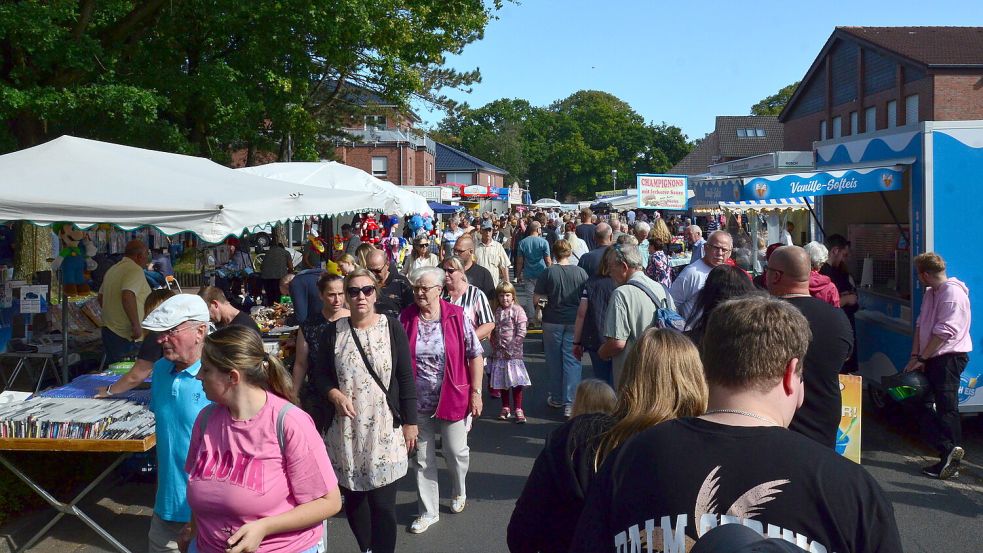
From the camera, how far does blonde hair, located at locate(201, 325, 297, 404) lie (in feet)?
9.91

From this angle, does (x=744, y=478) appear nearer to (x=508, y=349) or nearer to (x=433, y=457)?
(x=433, y=457)

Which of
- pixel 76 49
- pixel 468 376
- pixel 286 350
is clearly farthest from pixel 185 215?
pixel 76 49

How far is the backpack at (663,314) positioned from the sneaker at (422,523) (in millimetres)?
1983

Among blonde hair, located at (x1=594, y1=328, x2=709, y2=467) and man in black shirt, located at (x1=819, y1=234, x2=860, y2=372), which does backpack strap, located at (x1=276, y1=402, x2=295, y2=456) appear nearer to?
blonde hair, located at (x1=594, y1=328, x2=709, y2=467)

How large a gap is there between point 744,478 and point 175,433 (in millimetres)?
2809

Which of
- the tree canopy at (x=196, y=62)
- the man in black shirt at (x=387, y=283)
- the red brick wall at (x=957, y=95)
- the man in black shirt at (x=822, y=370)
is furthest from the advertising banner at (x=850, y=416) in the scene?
the red brick wall at (x=957, y=95)

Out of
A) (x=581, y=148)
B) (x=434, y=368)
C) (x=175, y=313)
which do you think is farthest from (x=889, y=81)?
(x=581, y=148)

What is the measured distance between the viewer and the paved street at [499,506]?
17.5ft

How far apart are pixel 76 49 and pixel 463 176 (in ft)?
213

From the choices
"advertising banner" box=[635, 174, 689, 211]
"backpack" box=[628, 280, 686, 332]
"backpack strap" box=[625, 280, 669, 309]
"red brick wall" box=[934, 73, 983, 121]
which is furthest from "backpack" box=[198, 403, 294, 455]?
"red brick wall" box=[934, 73, 983, 121]

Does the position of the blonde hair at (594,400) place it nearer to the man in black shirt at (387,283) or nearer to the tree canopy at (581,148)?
the man in black shirt at (387,283)

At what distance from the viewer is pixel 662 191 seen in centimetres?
1445

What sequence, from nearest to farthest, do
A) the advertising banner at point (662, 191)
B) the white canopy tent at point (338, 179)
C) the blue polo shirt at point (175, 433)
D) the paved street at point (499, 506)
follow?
the blue polo shirt at point (175, 433)
the paved street at point (499, 506)
the white canopy tent at point (338, 179)
the advertising banner at point (662, 191)

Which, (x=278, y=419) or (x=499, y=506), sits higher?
(x=278, y=419)
